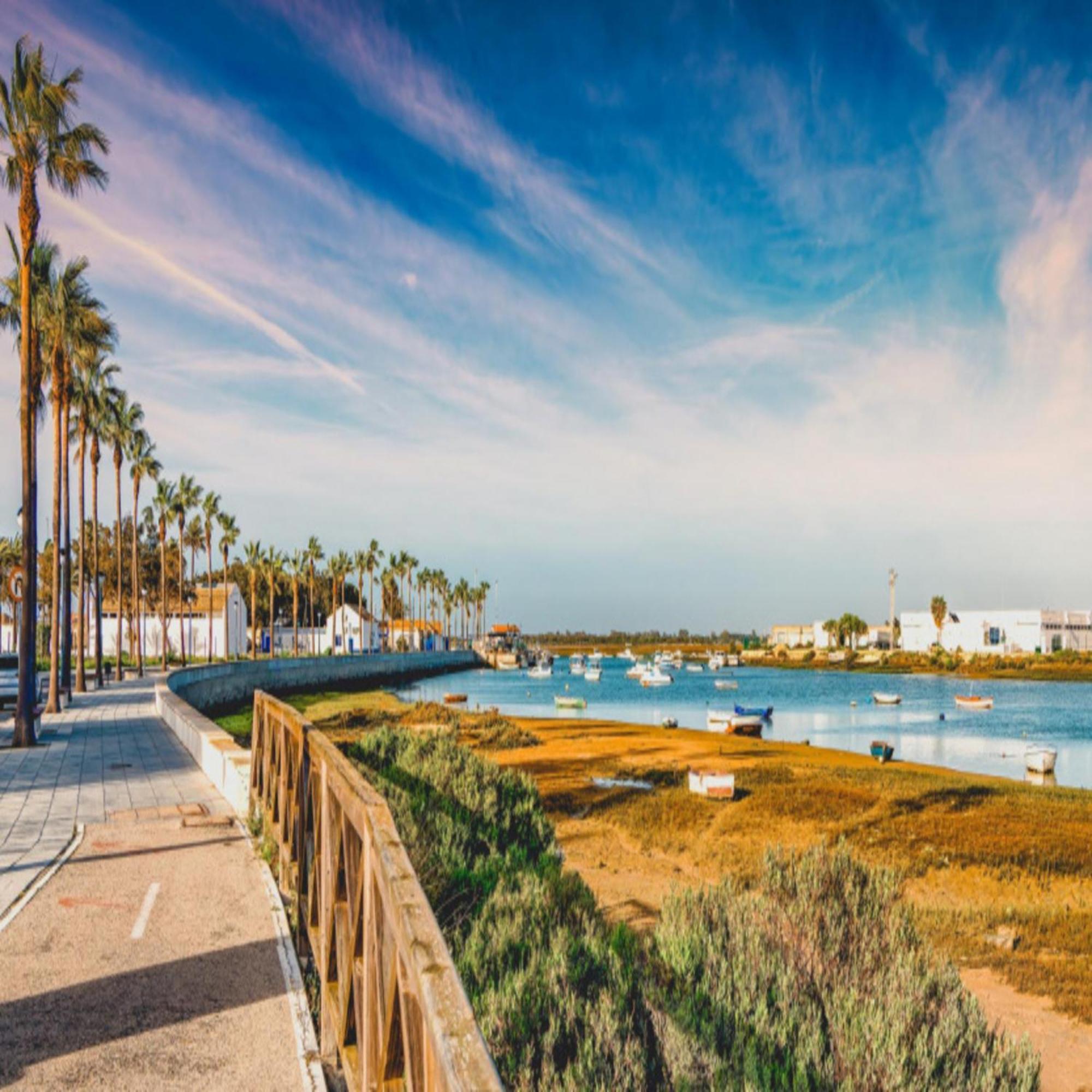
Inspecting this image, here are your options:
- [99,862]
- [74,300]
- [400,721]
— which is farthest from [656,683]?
[99,862]

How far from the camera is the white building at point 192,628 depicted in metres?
93.6

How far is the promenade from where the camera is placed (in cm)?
509

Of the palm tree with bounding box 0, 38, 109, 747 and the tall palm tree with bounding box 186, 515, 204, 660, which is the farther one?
the tall palm tree with bounding box 186, 515, 204, 660

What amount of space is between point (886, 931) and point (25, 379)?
21.7 meters

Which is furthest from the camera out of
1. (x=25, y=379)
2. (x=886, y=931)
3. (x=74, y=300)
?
(x=74, y=300)

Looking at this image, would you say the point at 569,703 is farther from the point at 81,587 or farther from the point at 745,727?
the point at 81,587

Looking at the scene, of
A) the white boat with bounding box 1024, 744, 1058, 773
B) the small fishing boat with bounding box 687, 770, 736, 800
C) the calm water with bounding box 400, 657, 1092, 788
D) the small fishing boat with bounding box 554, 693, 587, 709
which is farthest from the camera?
the small fishing boat with bounding box 554, 693, 587, 709

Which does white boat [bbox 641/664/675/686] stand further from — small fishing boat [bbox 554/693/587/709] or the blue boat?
the blue boat

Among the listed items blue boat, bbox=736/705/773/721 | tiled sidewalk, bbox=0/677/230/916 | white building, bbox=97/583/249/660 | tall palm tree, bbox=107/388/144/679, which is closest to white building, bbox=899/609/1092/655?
blue boat, bbox=736/705/773/721

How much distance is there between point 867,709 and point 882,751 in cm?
3611

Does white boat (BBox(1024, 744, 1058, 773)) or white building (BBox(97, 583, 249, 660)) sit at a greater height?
white building (BBox(97, 583, 249, 660))

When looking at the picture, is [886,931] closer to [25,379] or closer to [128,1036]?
[128,1036]

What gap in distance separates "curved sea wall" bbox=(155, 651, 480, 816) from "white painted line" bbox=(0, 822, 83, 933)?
197 centimetres

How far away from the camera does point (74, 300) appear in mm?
28359
